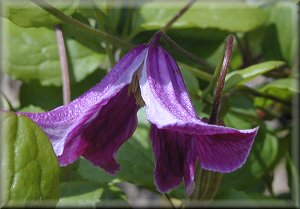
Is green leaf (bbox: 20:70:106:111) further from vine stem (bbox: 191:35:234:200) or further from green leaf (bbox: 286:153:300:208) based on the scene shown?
green leaf (bbox: 286:153:300:208)

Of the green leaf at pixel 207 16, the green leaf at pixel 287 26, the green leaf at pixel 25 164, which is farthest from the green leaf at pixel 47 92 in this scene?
the green leaf at pixel 25 164

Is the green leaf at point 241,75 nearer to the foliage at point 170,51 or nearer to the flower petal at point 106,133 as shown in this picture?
the foliage at point 170,51

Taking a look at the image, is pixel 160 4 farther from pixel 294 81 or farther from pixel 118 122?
pixel 118 122

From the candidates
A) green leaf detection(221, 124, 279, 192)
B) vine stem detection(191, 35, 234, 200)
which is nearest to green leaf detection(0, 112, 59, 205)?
vine stem detection(191, 35, 234, 200)

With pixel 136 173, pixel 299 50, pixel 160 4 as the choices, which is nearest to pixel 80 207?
pixel 136 173

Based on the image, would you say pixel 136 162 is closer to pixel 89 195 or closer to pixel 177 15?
pixel 89 195
